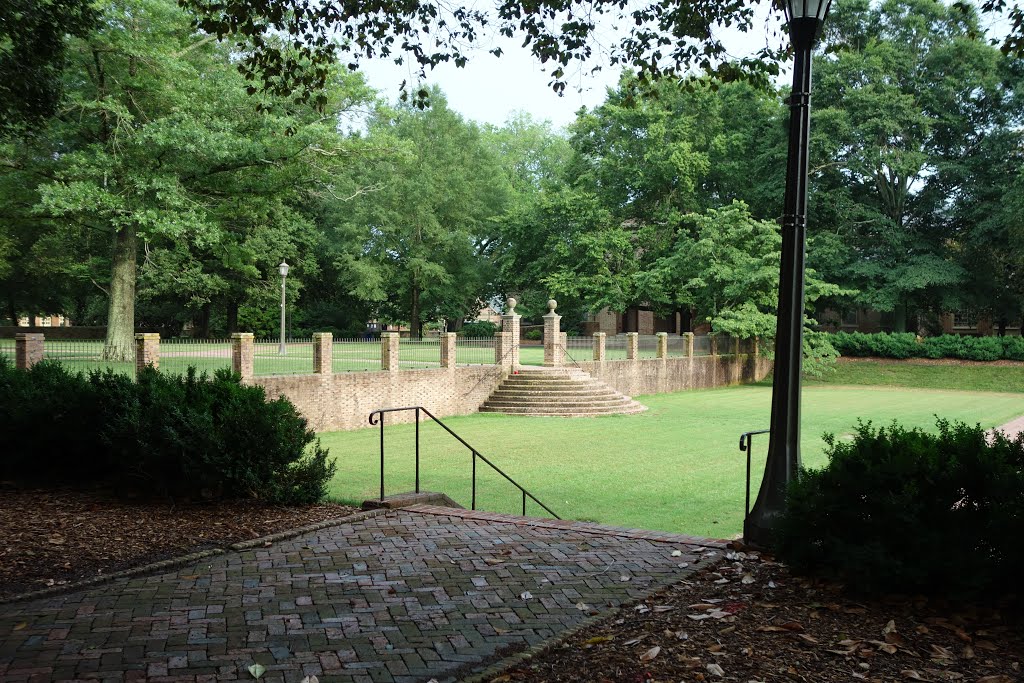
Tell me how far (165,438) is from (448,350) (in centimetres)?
1679

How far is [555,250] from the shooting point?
4134 centimetres

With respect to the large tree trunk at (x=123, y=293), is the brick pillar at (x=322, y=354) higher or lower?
lower

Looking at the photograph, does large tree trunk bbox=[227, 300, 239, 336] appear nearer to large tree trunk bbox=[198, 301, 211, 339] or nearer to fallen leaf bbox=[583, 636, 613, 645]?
large tree trunk bbox=[198, 301, 211, 339]

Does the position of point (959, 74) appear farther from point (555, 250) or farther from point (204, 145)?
point (204, 145)

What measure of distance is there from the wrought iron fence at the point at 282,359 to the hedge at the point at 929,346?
89.9ft

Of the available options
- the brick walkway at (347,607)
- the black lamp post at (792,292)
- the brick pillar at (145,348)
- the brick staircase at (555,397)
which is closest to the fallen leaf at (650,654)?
the brick walkway at (347,607)

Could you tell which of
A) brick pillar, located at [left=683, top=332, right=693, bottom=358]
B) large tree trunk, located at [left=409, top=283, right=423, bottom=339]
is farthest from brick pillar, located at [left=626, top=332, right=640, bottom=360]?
large tree trunk, located at [left=409, top=283, right=423, bottom=339]

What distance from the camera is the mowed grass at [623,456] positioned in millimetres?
12117

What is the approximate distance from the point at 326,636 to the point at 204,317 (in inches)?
1682

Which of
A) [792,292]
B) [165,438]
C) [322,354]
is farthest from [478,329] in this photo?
[792,292]

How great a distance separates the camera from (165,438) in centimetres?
784

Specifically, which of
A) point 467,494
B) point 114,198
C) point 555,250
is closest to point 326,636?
point 467,494

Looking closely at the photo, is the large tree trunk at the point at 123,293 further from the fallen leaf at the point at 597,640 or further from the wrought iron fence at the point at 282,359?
the fallen leaf at the point at 597,640

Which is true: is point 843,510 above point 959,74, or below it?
below
